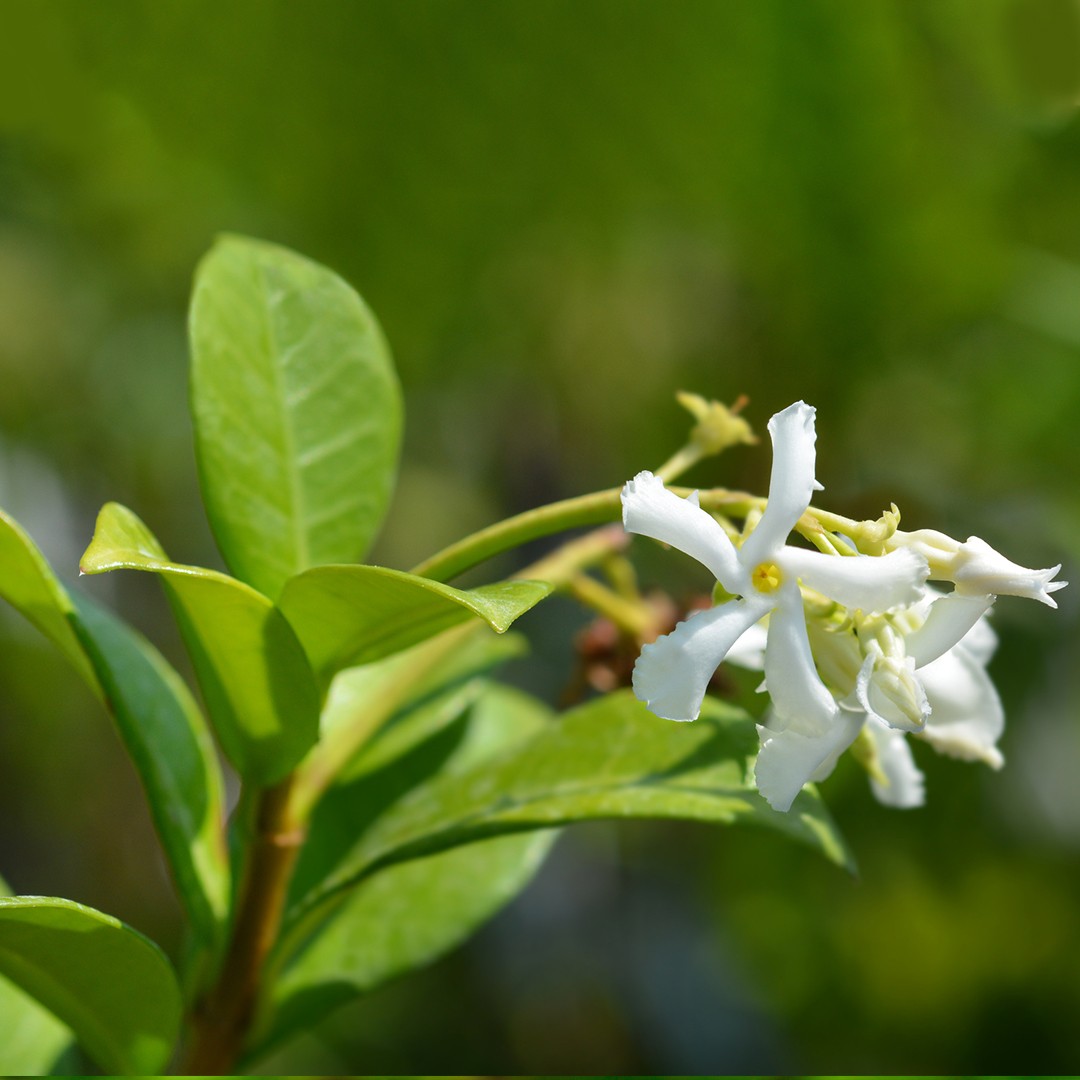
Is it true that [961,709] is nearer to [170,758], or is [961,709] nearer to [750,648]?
[750,648]

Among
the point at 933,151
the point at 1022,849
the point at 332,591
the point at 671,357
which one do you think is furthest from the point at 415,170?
the point at 332,591

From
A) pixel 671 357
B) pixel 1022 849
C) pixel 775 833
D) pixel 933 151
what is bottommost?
pixel 1022 849

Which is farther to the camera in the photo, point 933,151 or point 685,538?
point 933,151

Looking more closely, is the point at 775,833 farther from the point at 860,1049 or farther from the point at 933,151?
the point at 933,151

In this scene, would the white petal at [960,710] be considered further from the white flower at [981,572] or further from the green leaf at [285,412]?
the green leaf at [285,412]

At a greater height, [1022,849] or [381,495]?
[381,495]

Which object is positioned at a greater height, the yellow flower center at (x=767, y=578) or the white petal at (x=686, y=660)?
the yellow flower center at (x=767, y=578)

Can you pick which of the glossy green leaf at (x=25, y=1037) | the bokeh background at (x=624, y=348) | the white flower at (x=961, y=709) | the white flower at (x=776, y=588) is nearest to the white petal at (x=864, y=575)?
the white flower at (x=776, y=588)
